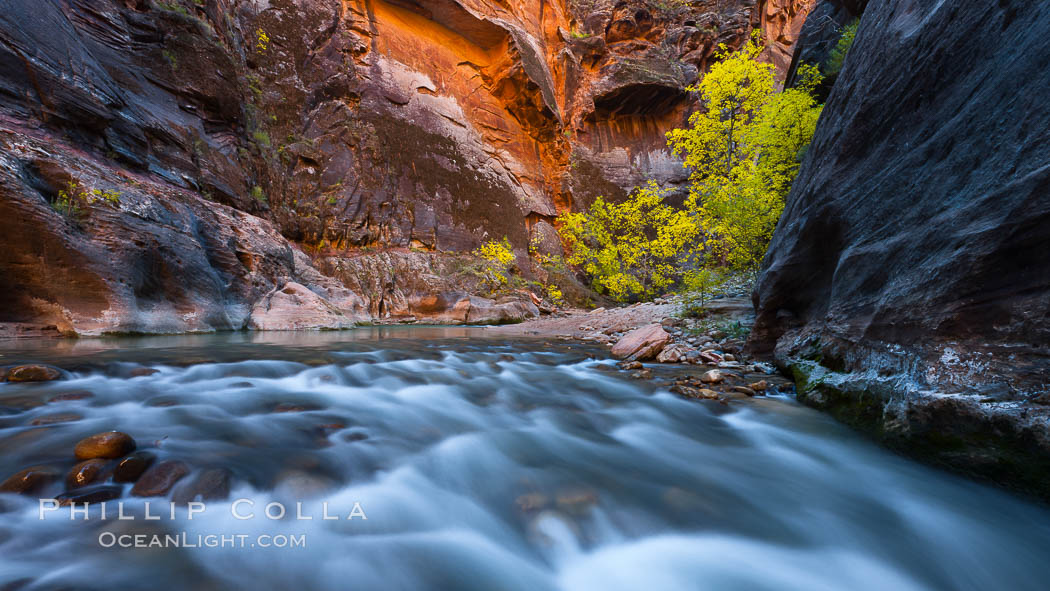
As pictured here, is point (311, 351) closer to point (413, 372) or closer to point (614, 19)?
point (413, 372)

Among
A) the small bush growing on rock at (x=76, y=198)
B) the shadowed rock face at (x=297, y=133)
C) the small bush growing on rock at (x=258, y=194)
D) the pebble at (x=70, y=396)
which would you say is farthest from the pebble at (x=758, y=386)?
the small bush growing on rock at (x=258, y=194)

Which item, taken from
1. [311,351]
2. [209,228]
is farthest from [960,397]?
[209,228]

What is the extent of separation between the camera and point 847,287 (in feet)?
8.91

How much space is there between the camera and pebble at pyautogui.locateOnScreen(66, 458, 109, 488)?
1376 millimetres

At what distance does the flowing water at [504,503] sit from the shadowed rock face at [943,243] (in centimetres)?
26

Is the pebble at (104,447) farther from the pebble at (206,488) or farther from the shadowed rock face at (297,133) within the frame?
the shadowed rock face at (297,133)

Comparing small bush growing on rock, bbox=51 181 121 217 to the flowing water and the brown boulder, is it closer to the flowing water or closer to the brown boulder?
the flowing water

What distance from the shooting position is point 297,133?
48.8 feet

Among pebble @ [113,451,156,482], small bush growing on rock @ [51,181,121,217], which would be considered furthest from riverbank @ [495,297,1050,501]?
small bush growing on rock @ [51,181,121,217]

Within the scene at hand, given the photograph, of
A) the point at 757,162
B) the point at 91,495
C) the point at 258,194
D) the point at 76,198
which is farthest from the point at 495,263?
the point at 91,495

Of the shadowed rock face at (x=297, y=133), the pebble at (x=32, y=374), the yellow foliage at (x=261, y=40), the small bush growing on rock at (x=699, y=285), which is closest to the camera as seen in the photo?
the pebble at (x=32, y=374)

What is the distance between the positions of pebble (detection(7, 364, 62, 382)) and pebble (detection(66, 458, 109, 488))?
6.15 ft

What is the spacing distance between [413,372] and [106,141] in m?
8.17

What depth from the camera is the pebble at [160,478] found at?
137cm
